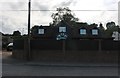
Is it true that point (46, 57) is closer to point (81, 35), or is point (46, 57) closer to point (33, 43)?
point (33, 43)

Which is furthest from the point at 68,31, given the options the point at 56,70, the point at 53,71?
the point at 53,71

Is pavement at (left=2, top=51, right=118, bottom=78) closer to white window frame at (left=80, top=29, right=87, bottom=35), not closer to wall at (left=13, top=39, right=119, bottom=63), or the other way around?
wall at (left=13, top=39, right=119, bottom=63)

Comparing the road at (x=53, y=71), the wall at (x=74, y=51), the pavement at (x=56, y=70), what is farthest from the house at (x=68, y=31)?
the road at (x=53, y=71)

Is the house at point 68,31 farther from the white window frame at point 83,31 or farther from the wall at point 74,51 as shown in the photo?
the wall at point 74,51

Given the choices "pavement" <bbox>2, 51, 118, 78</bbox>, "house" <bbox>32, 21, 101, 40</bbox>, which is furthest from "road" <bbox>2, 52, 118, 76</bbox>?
"house" <bbox>32, 21, 101, 40</bbox>

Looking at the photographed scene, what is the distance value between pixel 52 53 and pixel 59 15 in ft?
193

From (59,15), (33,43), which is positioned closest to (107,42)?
(33,43)

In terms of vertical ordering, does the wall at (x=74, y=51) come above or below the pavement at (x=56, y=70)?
above

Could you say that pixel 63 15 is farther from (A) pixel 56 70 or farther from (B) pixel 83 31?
(A) pixel 56 70

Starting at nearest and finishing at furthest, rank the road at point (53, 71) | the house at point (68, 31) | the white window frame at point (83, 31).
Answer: the road at point (53, 71) < the house at point (68, 31) < the white window frame at point (83, 31)

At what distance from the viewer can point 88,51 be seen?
97.6 feet

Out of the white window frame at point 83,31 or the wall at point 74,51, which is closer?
the wall at point 74,51

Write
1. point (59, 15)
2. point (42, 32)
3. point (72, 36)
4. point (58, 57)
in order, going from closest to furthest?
1. point (58, 57)
2. point (72, 36)
3. point (42, 32)
4. point (59, 15)

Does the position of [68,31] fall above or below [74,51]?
above
